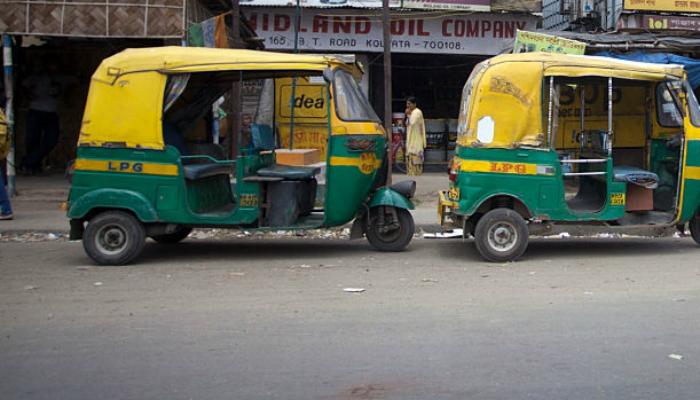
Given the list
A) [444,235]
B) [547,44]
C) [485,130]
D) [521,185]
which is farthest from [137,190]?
[547,44]

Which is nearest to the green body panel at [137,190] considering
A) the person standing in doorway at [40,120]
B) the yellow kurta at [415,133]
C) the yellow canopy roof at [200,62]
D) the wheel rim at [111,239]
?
the wheel rim at [111,239]

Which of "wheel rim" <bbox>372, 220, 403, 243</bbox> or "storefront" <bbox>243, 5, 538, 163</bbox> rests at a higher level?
"storefront" <bbox>243, 5, 538, 163</bbox>

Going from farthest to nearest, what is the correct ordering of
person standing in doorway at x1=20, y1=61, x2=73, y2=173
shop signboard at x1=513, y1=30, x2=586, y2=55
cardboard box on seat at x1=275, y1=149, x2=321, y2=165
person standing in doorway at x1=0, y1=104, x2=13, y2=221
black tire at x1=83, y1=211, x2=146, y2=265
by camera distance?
person standing in doorway at x1=20, y1=61, x2=73, y2=173 → shop signboard at x1=513, y1=30, x2=586, y2=55 → cardboard box on seat at x1=275, y1=149, x2=321, y2=165 → person standing in doorway at x1=0, y1=104, x2=13, y2=221 → black tire at x1=83, y1=211, x2=146, y2=265

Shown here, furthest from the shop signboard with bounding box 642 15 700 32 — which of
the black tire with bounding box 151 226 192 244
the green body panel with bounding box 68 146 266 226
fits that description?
the green body panel with bounding box 68 146 266 226

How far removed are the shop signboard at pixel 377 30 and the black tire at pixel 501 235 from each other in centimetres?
1009

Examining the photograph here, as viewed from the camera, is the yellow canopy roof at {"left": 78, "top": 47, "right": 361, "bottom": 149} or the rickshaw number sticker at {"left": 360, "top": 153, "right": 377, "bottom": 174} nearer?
the yellow canopy roof at {"left": 78, "top": 47, "right": 361, "bottom": 149}

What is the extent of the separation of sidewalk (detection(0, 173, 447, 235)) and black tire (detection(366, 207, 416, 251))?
2152 millimetres

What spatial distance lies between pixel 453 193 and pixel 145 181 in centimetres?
327

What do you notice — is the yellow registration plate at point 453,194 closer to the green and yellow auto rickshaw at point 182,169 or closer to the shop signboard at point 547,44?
the green and yellow auto rickshaw at point 182,169

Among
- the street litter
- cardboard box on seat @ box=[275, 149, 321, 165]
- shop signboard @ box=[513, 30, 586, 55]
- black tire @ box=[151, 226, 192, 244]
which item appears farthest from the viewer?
shop signboard @ box=[513, 30, 586, 55]

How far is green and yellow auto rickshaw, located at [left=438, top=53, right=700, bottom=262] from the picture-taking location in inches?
317

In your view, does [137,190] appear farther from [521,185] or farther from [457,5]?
[457,5]

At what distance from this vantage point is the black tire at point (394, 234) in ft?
28.3

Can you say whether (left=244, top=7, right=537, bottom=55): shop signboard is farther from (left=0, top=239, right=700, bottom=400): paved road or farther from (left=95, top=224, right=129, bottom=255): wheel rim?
(left=95, top=224, right=129, bottom=255): wheel rim
